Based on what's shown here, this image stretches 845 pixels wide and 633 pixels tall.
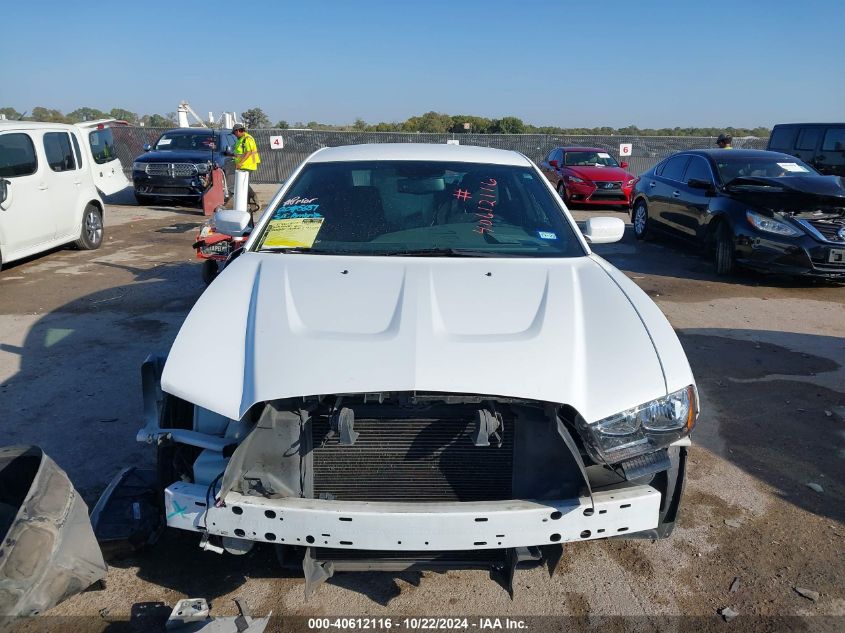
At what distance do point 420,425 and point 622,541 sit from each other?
141 cm

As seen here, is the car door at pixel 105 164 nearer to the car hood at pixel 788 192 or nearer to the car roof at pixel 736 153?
the car roof at pixel 736 153

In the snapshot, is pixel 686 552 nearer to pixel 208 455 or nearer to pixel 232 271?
pixel 208 455

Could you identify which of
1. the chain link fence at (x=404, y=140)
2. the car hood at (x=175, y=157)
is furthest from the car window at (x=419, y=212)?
the chain link fence at (x=404, y=140)

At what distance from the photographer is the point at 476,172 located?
420 centimetres

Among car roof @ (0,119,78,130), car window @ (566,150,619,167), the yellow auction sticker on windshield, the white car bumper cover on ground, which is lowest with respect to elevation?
→ car window @ (566,150,619,167)

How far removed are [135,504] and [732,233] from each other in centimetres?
805

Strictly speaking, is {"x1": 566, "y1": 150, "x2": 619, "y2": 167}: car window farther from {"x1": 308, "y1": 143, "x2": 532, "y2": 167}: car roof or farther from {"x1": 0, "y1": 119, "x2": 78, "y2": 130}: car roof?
{"x1": 308, "y1": 143, "x2": 532, "y2": 167}: car roof

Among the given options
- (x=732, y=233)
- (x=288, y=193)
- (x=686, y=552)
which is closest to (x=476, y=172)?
(x=288, y=193)

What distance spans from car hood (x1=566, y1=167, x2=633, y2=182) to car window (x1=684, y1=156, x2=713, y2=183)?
202 inches

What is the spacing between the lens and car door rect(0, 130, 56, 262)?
840cm

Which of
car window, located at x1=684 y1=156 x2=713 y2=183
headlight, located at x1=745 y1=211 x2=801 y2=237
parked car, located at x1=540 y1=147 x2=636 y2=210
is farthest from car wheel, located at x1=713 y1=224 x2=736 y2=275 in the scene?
parked car, located at x1=540 y1=147 x2=636 y2=210

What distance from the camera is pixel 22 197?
28.3 ft

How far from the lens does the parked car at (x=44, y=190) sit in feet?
27.8

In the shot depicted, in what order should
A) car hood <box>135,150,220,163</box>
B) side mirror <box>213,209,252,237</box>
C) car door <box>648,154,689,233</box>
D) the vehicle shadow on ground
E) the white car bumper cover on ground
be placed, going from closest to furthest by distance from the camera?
the white car bumper cover on ground, the vehicle shadow on ground, side mirror <box>213,209,252,237</box>, car door <box>648,154,689,233</box>, car hood <box>135,150,220,163</box>
